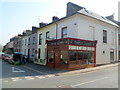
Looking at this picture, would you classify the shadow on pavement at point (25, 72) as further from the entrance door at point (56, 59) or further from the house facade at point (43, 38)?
the house facade at point (43, 38)

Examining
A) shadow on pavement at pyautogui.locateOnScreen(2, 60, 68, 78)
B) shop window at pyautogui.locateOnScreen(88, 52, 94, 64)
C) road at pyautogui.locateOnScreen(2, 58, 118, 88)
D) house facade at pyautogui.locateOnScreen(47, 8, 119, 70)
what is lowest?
shadow on pavement at pyautogui.locateOnScreen(2, 60, 68, 78)

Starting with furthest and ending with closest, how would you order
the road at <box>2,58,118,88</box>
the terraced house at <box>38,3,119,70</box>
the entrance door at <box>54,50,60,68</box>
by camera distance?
the entrance door at <box>54,50,60,68</box> → the terraced house at <box>38,3,119,70</box> → the road at <box>2,58,118,88</box>

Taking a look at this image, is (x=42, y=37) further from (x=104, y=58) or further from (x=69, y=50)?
(x=104, y=58)

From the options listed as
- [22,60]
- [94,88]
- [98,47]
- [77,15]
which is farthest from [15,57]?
[94,88]

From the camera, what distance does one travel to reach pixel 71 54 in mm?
12305

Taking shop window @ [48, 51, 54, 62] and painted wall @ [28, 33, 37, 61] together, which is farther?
painted wall @ [28, 33, 37, 61]

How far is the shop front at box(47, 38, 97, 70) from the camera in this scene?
12.1 meters

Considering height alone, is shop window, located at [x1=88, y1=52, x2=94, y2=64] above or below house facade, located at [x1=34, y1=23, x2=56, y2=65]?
below

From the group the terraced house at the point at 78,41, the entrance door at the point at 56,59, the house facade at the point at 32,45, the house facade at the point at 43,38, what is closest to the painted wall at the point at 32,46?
the house facade at the point at 32,45

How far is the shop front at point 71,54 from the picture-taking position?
12125 millimetres

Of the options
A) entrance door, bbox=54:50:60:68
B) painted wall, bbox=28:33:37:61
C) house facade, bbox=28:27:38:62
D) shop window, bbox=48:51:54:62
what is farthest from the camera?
house facade, bbox=28:27:38:62

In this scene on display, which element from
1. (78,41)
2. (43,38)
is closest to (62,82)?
(78,41)

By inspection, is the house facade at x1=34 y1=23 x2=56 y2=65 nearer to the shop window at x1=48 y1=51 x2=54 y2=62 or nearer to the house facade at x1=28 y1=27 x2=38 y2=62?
the house facade at x1=28 y1=27 x2=38 y2=62

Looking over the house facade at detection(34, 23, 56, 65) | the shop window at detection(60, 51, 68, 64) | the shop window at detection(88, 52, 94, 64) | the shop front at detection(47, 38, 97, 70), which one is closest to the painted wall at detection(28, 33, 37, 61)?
the house facade at detection(34, 23, 56, 65)
